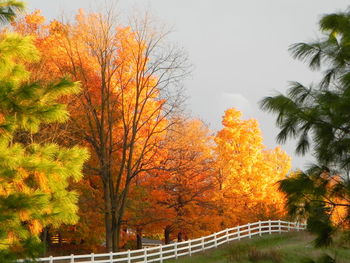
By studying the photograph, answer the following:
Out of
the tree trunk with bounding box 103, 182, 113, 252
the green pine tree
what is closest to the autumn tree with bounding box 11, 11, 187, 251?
the tree trunk with bounding box 103, 182, 113, 252

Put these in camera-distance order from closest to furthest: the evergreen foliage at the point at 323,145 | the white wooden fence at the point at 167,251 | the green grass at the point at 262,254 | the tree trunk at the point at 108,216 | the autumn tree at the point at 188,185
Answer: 1. the evergreen foliage at the point at 323,145
2. the white wooden fence at the point at 167,251
3. the green grass at the point at 262,254
4. the tree trunk at the point at 108,216
5. the autumn tree at the point at 188,185

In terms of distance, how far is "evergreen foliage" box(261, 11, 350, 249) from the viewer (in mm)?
9867

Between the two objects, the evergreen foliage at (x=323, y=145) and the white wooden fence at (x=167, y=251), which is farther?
the white wooden fence at (x=167, y=251)

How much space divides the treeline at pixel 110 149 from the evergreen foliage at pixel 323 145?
178 inches

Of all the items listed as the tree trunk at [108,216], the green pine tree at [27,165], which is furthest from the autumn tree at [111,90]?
the green pine tree at [27,165]

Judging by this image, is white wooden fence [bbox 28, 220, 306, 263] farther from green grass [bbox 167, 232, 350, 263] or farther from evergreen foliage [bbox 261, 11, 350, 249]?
evergreen foliage [bbox 261, 11, 350, 249]

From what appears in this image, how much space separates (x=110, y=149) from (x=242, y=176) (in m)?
11.3

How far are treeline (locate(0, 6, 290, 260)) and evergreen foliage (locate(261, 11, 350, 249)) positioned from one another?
4.52 meters

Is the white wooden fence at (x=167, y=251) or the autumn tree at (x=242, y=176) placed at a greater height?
the autumn tree at (x=242, y=176)

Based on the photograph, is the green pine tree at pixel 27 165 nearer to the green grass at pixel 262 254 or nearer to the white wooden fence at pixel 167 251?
the white wooden fence at pixel 167 251

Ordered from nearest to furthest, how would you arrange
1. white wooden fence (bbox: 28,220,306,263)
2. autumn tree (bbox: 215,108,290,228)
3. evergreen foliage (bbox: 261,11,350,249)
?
1. evergreen foliage (bbox: 261,11,350,249)
2. white wooden fence (bbox: 28,220,306,263)
3. autumn tree (bbox: 215,108,290,228)

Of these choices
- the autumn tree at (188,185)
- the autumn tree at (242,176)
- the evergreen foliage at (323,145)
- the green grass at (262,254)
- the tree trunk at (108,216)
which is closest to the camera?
the evergreen foliage at (323,145)

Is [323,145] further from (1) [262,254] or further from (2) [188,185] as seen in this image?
(2) [188,185]

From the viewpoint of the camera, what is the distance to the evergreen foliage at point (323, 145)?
9867 millimetres
